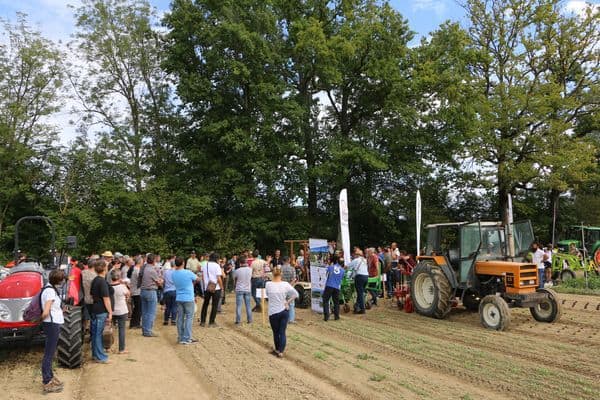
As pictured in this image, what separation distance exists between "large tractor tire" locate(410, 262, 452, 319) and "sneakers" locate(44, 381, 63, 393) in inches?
300

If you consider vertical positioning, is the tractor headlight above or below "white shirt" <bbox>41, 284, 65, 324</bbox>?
below

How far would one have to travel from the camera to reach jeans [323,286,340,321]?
37.0ft

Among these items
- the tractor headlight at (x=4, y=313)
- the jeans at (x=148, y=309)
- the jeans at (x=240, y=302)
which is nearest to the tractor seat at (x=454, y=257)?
the jeans at (x=240, y=302)

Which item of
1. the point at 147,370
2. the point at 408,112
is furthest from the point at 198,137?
the point at 147,370

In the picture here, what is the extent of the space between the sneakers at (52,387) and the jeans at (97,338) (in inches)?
53.6

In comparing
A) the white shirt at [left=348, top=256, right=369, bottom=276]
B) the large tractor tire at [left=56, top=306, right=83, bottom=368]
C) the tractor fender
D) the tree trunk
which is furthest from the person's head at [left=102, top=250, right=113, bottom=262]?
the tree trunk

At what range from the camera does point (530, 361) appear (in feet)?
24.3

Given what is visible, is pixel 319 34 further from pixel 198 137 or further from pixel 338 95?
pixel 198 137

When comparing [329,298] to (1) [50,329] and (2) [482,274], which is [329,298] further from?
(1) [50,329]

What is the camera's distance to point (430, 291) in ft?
38.5

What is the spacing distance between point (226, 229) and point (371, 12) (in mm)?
12748

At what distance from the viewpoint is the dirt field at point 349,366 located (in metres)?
6.12

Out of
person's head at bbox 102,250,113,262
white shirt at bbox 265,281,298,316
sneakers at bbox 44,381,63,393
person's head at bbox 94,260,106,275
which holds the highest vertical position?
person's head at bbox 102,250,113,262

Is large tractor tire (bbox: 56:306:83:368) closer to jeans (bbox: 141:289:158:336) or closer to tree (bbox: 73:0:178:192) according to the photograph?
jeans (bbox: 141:289:158:336)
